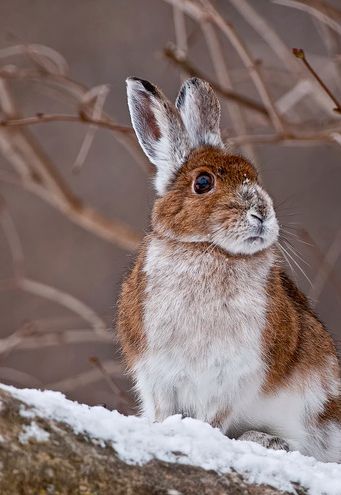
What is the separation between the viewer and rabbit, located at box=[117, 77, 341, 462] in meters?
4.21

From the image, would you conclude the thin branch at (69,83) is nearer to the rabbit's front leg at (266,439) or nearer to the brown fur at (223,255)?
the brown fur at (223,255)

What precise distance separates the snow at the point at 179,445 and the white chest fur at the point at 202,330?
0.53 meters

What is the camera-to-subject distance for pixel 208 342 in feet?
13.7

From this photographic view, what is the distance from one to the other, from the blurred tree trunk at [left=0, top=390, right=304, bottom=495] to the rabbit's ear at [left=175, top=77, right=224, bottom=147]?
66.4 inches

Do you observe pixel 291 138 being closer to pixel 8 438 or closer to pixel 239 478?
pixel 239 478

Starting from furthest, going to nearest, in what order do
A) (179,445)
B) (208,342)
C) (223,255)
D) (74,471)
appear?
(223,255)
(208,342)
(179,445)
(74,471)

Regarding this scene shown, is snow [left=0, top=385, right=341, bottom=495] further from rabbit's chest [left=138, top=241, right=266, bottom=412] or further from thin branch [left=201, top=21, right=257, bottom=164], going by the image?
thin branch [left=201, top=21, right=257, bottom=164]

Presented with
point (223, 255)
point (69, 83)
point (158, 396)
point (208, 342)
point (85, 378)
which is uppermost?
point (69, 83)

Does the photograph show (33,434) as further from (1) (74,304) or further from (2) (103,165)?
(2) (103,165)

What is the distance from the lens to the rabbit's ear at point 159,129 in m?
4.61

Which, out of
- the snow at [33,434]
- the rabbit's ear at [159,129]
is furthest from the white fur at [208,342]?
the snow at [33,434]

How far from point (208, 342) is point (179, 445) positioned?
74cm

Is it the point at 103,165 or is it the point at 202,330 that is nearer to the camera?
the point at 202,330

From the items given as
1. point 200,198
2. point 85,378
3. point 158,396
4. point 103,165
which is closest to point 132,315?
point 158,396
